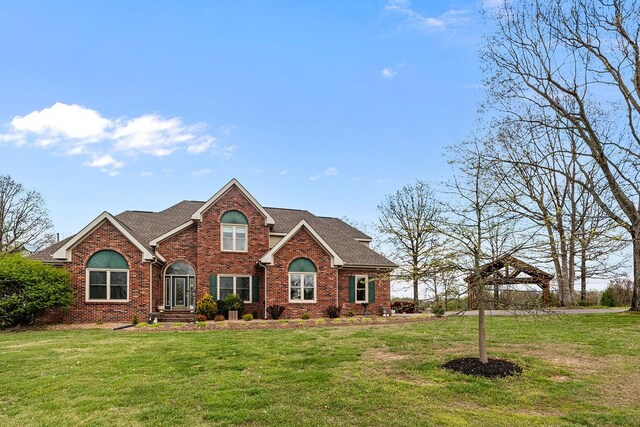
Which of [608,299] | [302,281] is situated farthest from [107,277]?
[608,299]

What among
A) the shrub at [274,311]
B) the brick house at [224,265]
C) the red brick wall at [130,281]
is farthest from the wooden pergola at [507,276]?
the red brick wall at [130,281]

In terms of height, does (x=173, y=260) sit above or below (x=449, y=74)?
below

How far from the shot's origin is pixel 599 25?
19.5 m

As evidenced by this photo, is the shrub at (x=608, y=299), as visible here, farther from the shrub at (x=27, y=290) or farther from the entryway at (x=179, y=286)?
the shrub at (x=27, y=290)

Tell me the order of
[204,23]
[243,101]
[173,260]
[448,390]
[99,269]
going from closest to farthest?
[448,390]
[204,23]
[243,101]
[99,269]
[173,260]

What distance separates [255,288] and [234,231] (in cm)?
332

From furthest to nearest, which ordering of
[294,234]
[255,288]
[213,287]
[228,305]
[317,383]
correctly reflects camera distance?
[255,288], [294,234], [213,287], [228,305], [317,383]

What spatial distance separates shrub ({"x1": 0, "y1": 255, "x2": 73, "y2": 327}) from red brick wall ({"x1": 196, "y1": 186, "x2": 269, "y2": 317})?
6440 mm

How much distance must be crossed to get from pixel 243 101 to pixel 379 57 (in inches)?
236

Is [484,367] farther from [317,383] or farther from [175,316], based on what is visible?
[175,316]

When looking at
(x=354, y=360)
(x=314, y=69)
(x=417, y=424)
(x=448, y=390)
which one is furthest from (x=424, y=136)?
A: (x=417, y=424)

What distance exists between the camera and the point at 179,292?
955 inches

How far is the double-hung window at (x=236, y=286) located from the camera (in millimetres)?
24250

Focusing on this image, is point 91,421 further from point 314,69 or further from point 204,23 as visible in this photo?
point 314,69
